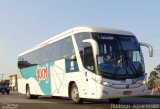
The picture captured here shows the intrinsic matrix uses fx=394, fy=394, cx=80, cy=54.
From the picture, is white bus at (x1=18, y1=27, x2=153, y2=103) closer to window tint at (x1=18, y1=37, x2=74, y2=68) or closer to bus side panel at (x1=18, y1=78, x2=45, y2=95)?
window tint at (x1=18, y1=37, x2=74, y2=68)

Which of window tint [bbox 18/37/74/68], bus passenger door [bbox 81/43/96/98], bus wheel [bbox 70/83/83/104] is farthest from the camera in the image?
window tint [bbox 18/37/74/68]

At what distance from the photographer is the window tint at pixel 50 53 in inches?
777

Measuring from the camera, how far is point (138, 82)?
17250 millimetres

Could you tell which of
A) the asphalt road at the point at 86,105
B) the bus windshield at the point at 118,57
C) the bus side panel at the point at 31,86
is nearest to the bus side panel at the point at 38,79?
the bus side panel at the point at 31,86

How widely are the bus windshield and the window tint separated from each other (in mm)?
2239

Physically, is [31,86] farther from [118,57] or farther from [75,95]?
[118,57]

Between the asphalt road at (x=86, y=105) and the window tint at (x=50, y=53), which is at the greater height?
the window tint at (x=50, y=53)

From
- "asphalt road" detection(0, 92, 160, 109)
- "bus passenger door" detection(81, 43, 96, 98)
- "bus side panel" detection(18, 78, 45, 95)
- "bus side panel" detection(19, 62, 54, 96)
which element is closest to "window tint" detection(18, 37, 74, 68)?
"bus side panel" detection(19, 62, 54, 96)

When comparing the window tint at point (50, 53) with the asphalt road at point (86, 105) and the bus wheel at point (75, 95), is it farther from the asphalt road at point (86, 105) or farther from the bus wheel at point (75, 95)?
the asphalt road at point (86, 105)

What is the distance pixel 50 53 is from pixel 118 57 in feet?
22.0

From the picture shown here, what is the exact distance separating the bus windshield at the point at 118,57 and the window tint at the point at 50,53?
224 centimetres

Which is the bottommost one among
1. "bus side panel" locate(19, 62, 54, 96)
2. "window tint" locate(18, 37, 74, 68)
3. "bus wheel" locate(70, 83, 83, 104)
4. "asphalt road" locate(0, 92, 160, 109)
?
"asphalt road" locate(0, 92, 160, 109)

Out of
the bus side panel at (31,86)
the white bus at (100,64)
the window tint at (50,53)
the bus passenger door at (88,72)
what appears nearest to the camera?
the white bus at (100,64)

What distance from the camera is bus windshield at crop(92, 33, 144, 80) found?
55.3 feet
